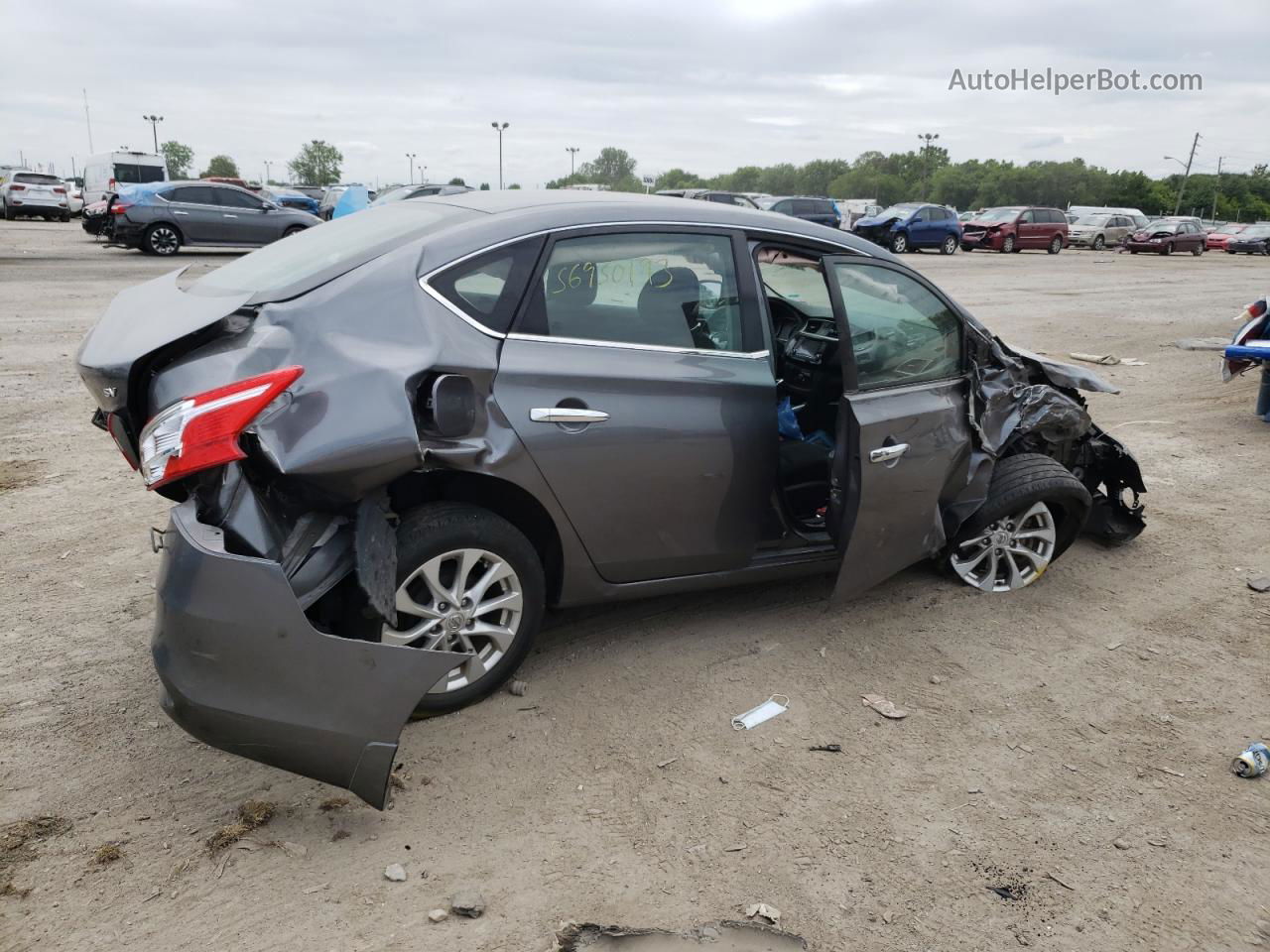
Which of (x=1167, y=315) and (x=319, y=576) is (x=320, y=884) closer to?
(x=319, y=576)

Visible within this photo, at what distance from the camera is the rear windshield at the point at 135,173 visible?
32188 millimetres

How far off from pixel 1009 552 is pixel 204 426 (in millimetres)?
3728

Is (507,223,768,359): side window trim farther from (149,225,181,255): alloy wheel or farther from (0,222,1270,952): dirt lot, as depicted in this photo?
(149,225,181,255): alloy wheel

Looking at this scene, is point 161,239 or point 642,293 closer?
point 642,293

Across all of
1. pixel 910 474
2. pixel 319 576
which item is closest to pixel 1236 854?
pixel 910 474

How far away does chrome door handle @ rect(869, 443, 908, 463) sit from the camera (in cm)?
395

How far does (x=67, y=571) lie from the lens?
452 cm

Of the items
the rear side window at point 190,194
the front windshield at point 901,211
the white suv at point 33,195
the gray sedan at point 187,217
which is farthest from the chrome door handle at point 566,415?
the white suv at point 33,195

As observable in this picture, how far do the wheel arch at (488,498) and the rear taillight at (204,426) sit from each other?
58 centimetres

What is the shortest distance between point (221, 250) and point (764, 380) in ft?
67.7

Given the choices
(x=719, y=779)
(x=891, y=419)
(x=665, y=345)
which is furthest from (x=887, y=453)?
(x=719, y=779)

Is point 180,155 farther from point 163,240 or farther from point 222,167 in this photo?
point 163,240

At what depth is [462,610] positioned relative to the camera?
3.43m

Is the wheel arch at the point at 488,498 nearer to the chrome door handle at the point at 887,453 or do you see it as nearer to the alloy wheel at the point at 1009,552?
the chrome door handle at the point at 887,453
